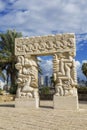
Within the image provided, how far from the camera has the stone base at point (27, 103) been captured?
43.9 feet

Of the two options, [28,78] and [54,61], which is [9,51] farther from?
[54,61]

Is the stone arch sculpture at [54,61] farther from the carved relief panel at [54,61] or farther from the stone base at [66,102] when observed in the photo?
the stone base at [66,102]

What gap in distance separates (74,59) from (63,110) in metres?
2.72

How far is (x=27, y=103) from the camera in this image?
13.5 m

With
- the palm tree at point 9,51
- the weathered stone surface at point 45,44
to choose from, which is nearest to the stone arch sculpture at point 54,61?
the weathered stone surface at point 45,44

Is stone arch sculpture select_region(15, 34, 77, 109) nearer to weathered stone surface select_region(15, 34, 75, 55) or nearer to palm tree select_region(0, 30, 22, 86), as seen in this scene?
weathered stone surface select_region(15, 34, 75, 55)

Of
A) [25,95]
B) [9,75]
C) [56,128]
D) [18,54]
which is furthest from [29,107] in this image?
[9,75]

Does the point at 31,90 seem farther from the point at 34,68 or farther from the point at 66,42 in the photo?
the point at 66,42

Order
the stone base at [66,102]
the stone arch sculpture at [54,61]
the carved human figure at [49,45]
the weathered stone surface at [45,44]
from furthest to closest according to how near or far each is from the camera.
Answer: the carved human figure at [49,45]
the weathered stone surface at [45,44]
the stone arch sculpture at [54,61]
the stone base at [66,102]

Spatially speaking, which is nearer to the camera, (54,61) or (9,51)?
(54,61)

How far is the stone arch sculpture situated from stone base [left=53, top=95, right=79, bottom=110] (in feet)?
0.72

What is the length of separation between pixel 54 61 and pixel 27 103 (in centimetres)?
268

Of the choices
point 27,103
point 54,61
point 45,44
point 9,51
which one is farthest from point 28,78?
point 9,51

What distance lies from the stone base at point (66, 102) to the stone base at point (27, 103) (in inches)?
45.9
